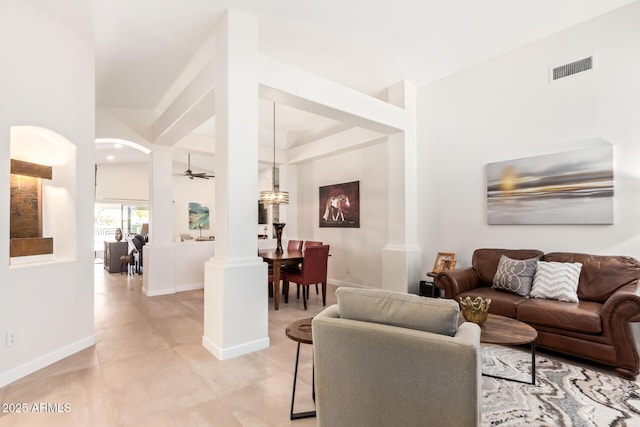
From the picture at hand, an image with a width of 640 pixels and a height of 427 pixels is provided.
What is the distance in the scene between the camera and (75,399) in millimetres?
2236

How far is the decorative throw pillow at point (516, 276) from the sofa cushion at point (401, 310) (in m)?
2.50

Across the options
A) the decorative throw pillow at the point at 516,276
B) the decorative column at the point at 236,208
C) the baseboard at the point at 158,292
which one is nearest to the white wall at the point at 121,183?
the baseboard at the point at 158,292

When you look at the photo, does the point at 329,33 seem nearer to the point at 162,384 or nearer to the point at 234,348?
the point at 234,348

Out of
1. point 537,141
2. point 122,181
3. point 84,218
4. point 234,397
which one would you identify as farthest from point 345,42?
point 122,181

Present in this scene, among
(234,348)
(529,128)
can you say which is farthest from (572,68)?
(234,348)

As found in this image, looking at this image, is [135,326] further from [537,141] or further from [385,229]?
[537,141]

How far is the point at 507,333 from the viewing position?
226cm

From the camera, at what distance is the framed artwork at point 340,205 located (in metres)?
6.11

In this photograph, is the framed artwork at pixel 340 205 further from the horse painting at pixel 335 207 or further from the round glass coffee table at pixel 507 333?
the round glass coffee table at pixel 507 333

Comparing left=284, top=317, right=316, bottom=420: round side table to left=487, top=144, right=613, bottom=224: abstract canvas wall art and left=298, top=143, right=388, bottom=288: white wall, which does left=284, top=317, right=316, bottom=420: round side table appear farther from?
left=298, top=143, right=388, bottom=288: white wall

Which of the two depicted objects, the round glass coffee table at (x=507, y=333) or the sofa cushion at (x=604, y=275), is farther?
the sofa cushion at (x=604, y=275)

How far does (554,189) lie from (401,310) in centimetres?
328

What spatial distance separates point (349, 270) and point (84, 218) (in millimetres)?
4331

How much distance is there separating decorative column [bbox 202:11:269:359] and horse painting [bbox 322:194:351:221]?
3328mm
